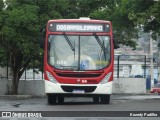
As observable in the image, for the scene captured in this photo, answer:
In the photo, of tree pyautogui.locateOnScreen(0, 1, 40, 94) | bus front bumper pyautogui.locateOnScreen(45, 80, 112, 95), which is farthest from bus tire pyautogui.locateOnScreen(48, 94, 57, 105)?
tree pyautogui.locateOnScreen(0, 1, 40, 94)

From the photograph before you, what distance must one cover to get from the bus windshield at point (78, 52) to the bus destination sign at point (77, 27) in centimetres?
25

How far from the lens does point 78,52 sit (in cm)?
1977

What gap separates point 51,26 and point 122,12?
495 inches

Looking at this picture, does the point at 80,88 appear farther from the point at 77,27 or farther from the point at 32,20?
the point at 32,20

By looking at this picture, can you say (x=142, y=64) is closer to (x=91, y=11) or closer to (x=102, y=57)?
(x=91, y=11)

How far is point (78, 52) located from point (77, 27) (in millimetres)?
1053

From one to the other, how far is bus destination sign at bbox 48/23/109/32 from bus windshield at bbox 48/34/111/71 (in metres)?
0.25

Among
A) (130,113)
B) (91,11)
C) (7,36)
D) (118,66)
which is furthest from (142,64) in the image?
(130,113)

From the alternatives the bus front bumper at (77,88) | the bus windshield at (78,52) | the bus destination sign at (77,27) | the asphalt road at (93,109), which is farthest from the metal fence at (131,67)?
the bus front bumper at (77,88)

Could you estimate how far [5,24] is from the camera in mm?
33062

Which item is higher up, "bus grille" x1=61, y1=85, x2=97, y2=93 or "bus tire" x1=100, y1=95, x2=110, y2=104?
"bus grille" x1=61, y1=85, x2=97, y2=93

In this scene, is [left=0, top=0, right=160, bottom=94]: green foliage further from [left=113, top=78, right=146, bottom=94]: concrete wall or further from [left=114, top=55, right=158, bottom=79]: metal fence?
[left=113, top=78, right=146, bottom=94]: concrete wall

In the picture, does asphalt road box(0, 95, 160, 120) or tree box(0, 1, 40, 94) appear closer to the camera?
asphalt road box(0, 95, 160, 120)

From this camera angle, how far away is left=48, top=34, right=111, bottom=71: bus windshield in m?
19.7
